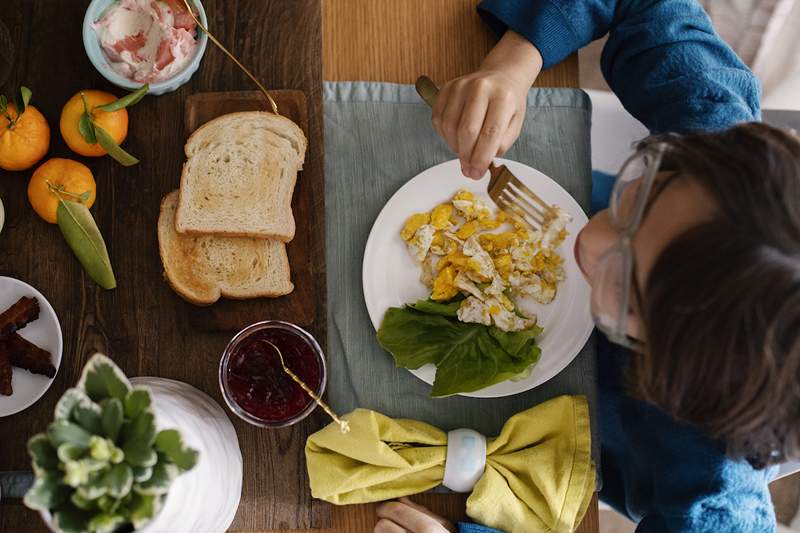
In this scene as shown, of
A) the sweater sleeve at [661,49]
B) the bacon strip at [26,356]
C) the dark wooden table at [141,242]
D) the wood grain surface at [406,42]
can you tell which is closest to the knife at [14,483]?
the dark wooden table at [141,242]

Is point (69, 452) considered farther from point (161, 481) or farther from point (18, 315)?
point (18, 315)

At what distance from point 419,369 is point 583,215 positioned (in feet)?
1.03

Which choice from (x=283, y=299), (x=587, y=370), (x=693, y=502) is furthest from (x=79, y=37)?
(x=693, y=502)

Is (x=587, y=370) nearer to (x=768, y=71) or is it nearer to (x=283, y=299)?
(x=283, y=299)

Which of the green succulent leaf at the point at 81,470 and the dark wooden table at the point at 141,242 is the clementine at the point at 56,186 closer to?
the dark wooden table at the point at 141,242

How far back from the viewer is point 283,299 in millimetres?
938

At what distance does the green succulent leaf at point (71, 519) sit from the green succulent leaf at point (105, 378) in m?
0.09

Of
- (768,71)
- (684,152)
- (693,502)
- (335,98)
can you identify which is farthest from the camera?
(768,71)

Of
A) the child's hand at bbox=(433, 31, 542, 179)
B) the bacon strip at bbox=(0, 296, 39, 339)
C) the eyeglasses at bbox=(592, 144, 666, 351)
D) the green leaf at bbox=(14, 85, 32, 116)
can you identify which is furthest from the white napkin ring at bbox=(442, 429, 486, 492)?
the green leaf at bbox=(14, 85, 32, 116)

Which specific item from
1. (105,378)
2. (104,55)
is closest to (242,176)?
(104,55)

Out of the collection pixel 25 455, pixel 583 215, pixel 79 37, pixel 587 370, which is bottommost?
pixel 25 455

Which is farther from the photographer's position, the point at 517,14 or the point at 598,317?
the point at 517,14

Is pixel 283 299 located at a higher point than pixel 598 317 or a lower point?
lower

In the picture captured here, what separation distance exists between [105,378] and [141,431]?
0.18 feet
